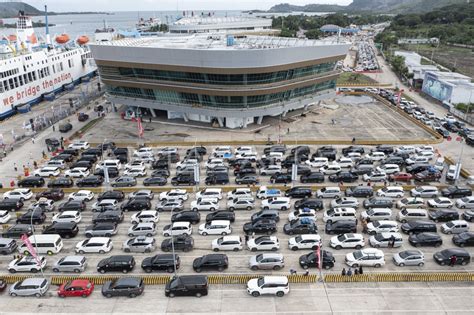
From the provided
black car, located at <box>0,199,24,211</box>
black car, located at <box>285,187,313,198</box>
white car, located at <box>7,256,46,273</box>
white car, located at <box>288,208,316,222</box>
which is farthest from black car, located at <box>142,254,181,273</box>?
black car, located at <box>0,199,24,211</box>

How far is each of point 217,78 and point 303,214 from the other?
36.3m

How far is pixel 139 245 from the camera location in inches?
1407

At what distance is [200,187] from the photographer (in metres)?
49.5

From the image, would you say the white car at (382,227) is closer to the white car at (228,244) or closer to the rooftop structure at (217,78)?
the white car at (228,244)

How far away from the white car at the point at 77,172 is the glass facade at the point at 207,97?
2633 cm

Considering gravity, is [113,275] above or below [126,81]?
below

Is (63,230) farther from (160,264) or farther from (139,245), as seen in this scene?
(160,264)

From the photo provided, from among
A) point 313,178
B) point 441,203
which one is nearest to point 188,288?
point 313,178

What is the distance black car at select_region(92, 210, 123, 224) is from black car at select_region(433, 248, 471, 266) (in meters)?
31.3

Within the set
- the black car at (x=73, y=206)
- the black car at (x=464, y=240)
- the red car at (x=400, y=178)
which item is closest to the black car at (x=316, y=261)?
the black car at (x=464, y=240)

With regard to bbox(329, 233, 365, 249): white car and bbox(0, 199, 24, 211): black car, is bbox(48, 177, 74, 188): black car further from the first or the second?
bbox(329, 233, 365, 249): white car

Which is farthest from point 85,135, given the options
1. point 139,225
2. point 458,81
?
point 458,81

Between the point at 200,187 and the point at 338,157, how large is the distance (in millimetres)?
23678

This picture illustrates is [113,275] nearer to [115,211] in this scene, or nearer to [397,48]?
[115,211]
